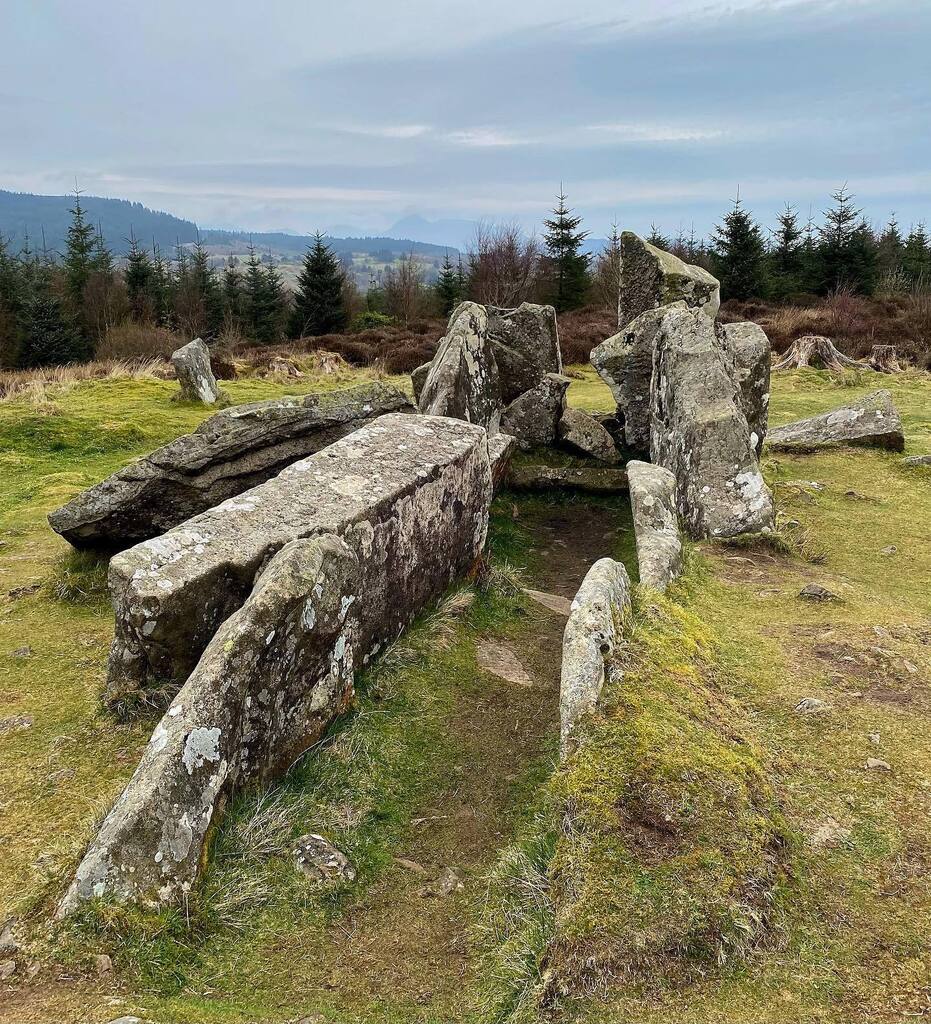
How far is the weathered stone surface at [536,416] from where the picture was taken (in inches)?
477

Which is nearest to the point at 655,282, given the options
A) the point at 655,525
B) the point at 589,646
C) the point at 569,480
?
the point at 569,480

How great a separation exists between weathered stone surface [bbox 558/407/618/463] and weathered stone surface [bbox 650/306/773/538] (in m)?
1.45

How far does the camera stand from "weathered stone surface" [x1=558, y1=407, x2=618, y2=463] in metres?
11.9

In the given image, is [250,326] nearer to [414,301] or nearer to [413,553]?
[414,301]

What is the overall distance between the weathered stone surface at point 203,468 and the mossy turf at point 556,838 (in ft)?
4.56

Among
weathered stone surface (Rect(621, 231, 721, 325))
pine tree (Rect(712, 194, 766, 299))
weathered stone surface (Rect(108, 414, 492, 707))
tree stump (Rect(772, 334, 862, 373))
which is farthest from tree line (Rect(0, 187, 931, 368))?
weathered stone surface (Rect(108, 414, 492, 707))

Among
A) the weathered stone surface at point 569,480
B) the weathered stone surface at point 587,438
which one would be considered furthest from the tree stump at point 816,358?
the weathered stone surface at point 569,480

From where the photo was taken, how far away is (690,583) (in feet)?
21.6

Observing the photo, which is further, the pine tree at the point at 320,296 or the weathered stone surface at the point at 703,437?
the pine tree at the point at 320,296

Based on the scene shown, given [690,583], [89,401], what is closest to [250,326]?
[89,401]

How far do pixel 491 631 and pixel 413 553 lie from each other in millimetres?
1079

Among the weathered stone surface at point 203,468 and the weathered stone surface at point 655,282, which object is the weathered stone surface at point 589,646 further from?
the weathered stone surface at point 655,282

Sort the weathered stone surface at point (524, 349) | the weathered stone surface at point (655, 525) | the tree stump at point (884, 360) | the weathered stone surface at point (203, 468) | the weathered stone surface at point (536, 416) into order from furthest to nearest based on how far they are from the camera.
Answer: the tree stump at point (884, 360)
the weathered stone surface at point (524, 349)
the weathered stone surface at point (536, 416)
the weathered stone surface at point (203, 468)
the weathered stone surface at point (655, 525)

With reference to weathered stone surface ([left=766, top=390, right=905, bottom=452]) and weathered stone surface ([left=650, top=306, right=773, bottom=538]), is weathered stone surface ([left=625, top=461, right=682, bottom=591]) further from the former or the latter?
weathered stone surface ([left=766, top=390, right=905, bottom=452])
